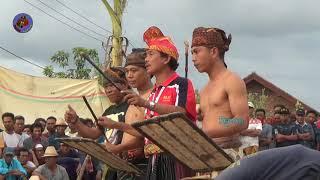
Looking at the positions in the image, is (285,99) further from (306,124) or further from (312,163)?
(312,163)

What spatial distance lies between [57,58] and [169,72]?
33.2 meters

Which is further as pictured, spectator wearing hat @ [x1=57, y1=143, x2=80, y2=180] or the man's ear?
spectator wearing hat @ [x1=57, y1=143, x2=80, y2=180]

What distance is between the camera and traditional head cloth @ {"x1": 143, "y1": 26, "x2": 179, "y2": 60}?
5184 mm

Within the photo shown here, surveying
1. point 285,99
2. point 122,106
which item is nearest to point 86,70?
point 285,99

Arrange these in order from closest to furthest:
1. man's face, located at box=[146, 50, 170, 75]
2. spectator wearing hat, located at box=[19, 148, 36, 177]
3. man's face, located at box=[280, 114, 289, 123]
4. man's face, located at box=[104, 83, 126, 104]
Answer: man's face, located at box=[146, 50, 170, 75]
man's face, located at box=[104, 83, 126, 104]
spectator wearing hat, located at box=[19, 148, 36, 177]
man's face, located at box=[280, 114, 289, 123]

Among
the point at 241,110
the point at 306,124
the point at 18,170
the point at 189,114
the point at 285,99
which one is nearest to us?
the point at 241,110

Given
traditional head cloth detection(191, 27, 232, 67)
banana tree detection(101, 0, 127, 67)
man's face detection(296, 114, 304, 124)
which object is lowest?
man's face detection(296, 114, 304, 124)

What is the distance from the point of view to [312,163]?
6.91ft

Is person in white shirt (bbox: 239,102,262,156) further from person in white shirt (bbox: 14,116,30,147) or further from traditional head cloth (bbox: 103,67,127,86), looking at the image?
person in white shirt (bbox: 14,116,30,147)

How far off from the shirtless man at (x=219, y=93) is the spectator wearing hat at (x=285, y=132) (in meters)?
6.79

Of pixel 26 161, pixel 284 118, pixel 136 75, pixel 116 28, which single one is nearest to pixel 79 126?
pixel 136 75

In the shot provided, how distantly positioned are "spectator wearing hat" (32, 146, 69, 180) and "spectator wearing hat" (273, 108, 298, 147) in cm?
385

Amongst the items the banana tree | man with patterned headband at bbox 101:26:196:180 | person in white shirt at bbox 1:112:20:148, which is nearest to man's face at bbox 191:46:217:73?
man with patterned headband at bbox 101:26:196:180

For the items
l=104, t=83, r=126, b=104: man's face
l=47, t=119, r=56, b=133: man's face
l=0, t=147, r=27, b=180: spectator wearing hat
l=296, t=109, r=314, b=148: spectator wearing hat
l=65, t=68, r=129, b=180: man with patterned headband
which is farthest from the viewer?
l=47, t=119, r=56, b=133: man's face
